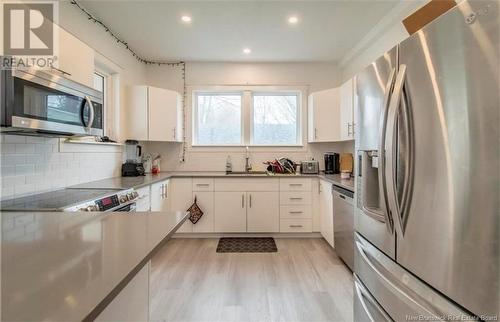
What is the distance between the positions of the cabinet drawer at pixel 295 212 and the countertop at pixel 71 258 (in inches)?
105

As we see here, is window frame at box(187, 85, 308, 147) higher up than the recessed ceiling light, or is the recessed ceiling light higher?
the recessed ceiling light

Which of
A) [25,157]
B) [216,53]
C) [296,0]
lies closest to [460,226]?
[296,0]

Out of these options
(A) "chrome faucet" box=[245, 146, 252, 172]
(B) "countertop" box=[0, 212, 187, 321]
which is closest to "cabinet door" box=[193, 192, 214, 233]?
(A) "chrome faucet" box=[245, 146, 252, 172]

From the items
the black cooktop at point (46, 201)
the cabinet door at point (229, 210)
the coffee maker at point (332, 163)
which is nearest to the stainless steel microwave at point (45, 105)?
the black cooktop at point (46, 201)

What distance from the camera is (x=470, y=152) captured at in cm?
86

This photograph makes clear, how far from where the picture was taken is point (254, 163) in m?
4.30

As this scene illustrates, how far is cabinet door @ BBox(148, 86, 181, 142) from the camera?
12.1 feet

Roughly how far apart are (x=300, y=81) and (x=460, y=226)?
12.2ft

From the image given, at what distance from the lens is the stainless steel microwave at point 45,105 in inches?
54.0

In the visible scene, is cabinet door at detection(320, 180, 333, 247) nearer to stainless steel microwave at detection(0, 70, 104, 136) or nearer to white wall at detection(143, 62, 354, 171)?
white wall at detection(143, 62, 354, 171)

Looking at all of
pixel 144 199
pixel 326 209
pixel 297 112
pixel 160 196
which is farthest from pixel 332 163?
pixel 144 199

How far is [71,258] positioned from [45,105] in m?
1.28

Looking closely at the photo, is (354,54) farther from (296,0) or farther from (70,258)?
(70,258)

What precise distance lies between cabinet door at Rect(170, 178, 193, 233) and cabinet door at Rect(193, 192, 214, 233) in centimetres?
10
